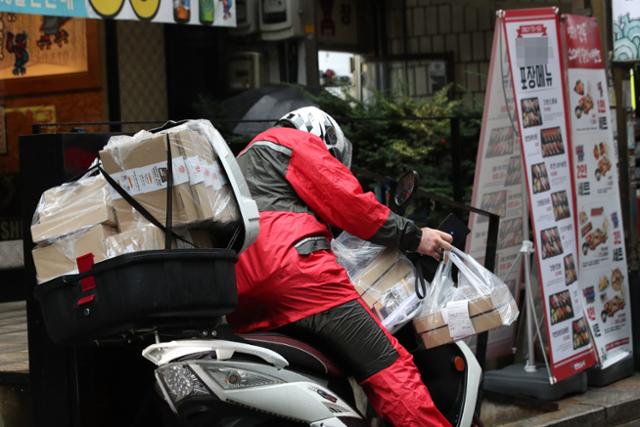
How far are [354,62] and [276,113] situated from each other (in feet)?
11.4

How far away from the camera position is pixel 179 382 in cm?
429

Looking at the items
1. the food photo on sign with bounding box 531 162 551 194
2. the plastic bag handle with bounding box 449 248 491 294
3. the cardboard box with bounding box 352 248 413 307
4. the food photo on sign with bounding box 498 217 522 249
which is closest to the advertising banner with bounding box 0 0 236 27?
the food photo on sign with bounding box 498 217 522 249

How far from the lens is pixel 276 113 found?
10.6m

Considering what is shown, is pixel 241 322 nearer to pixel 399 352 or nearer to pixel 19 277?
pixel 399 352

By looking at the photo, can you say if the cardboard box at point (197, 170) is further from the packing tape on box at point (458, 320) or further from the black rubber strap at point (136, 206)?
the packing tape on box at point (458, 320)

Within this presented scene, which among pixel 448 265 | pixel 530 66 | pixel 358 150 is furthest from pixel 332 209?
pixel 358 150

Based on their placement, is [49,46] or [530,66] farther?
[49,46]

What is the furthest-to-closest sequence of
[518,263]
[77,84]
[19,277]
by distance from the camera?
[77,84] → [19,277] → [518,263]

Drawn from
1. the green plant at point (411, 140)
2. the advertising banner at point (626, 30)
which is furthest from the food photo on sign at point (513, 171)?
the green plant at point (411, 140)

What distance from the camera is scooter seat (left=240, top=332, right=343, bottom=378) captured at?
4.58 metres

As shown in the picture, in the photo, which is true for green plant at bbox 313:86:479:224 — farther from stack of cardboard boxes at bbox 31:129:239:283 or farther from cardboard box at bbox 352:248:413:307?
stack of cardboard boxes at bbox 31:129:239:283

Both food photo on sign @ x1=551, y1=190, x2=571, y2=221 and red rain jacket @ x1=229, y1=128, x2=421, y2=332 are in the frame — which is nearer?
red rain jacket @ x1=229, y1=128, x2=421, y2=332

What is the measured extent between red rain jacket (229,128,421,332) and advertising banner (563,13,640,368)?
3532 mm

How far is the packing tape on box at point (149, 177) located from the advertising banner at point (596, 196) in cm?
446
